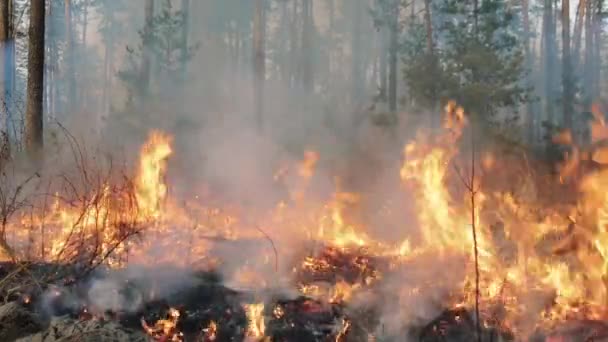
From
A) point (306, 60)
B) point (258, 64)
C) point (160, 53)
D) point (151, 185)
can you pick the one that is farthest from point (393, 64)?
point (151, 185)

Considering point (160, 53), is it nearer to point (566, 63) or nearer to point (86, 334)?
point (566, 63)

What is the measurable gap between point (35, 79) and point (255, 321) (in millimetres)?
8265

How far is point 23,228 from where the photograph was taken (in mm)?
7754

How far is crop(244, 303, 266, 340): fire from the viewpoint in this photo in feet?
18.6

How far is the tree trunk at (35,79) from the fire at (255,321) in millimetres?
7434

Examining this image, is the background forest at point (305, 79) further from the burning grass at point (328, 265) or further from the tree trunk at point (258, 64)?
the burning grass at point (328, 265)

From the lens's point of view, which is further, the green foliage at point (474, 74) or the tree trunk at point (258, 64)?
the tree trunk at point (258, 64)

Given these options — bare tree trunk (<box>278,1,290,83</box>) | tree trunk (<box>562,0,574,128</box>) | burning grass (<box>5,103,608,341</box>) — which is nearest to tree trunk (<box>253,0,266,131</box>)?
burning grass (<box>5,103,608,341</box>)

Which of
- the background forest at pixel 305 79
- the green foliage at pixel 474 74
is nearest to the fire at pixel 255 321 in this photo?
the background forest at pixel 305 79

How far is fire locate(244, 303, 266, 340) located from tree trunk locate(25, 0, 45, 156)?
7434 millimetres

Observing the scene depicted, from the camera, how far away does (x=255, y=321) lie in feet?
19.4

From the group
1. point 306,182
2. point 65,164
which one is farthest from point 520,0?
point 65,164

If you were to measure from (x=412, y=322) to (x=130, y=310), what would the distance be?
3049 millimetres

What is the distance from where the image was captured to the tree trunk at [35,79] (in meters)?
11.3
